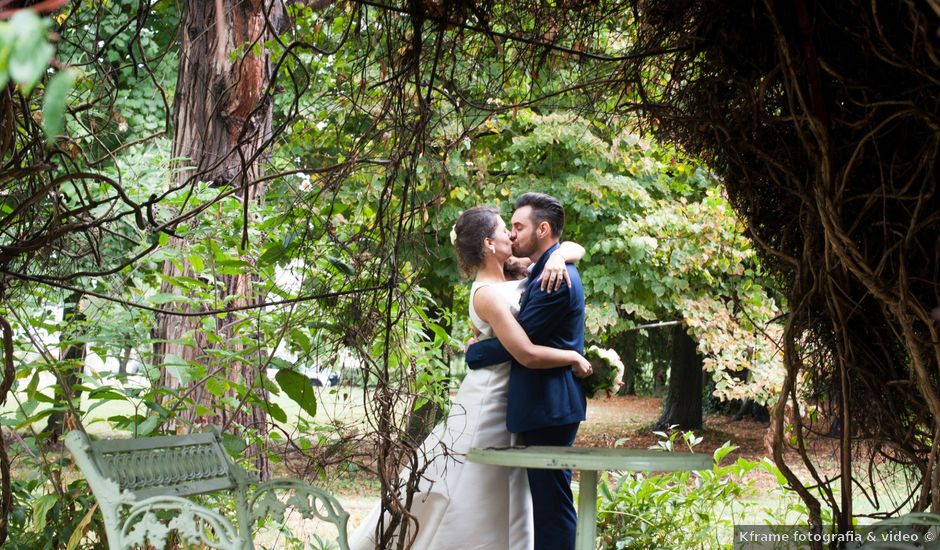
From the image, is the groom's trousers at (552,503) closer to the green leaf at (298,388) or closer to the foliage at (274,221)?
the foliage at (274,221)

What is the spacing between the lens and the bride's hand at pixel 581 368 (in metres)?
3.63

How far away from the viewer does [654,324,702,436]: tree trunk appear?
13281 millimetres

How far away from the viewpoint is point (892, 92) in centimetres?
224

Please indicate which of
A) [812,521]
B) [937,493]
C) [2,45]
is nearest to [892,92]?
[937,493]

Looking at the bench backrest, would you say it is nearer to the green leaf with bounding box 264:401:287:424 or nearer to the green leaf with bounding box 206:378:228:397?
the green leaf with bounding box 264:401:287:424

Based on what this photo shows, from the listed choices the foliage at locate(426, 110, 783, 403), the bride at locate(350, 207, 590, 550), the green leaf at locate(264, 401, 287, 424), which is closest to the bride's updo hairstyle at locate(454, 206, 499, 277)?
the bride at locate(350, 207, 590, 550)

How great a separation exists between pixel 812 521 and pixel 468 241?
5.99ft

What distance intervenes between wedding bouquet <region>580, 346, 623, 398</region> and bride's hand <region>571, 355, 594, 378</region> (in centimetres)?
17

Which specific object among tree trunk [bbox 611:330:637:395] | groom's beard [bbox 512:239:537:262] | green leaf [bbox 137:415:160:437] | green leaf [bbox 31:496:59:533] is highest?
tree trunk [bbox 611:330:637:395]

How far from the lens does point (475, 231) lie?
385cm

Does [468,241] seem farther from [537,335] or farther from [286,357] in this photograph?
[286,357]

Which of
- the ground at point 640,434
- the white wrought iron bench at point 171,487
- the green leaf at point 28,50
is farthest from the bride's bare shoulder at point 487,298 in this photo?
the ground at point 640,434

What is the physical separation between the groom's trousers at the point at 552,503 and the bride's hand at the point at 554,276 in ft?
1.86

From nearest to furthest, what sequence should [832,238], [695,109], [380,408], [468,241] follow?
[832,238]
[380,408]
[695,109]
[468,241]
